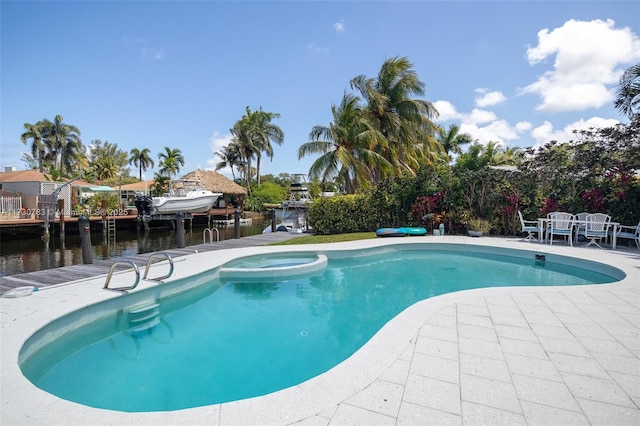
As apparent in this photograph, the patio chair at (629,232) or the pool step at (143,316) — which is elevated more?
the patio chair at (629,232)

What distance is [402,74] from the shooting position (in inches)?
643

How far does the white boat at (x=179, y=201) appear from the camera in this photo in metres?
23.3

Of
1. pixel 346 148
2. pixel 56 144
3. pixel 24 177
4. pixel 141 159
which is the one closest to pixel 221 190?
pixel 24 177

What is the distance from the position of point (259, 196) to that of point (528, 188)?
34.0 metres

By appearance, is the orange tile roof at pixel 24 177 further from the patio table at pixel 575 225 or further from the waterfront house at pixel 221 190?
the patio table at pixel 575 225

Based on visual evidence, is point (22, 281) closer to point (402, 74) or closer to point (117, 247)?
point (117, 247)

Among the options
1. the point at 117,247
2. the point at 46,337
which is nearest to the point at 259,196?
the point at 117,247

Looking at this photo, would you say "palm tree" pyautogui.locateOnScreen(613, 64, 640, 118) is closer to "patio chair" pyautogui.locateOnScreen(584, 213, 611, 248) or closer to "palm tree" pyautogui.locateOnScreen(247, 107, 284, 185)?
"patio chair" pyautogui.locateOnScreen(584, 213, 611, 248)

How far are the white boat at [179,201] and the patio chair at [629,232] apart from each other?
2521cm

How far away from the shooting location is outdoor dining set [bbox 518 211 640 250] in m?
9.65

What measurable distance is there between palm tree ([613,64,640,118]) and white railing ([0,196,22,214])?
106ft

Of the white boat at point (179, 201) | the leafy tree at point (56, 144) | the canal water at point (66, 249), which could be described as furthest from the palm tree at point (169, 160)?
the canal water at point (66, 249)

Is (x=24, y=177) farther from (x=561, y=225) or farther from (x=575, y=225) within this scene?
(x=575, y=225)

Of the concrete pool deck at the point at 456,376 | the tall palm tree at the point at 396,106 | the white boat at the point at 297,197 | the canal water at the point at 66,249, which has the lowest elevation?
the canal water at the point at 66,249
